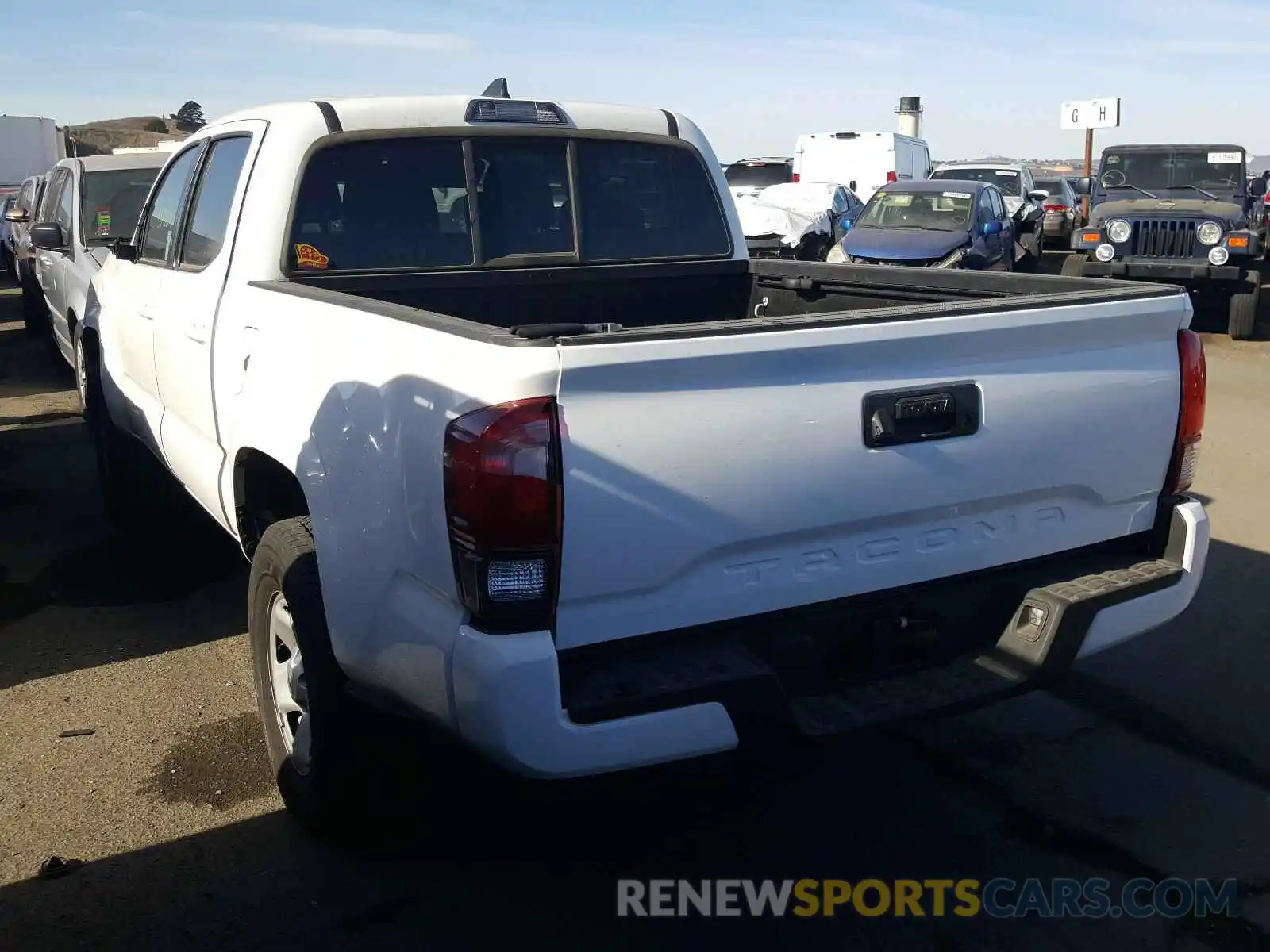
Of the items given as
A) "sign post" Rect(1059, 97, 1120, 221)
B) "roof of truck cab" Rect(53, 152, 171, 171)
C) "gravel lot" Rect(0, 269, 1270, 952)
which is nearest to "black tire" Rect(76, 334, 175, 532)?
"gravel lot" Rect(0, 269, 1270, 952)

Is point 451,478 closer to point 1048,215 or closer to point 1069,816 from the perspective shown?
point 1069,816

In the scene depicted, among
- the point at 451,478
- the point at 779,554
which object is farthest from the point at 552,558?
the point at 779,554

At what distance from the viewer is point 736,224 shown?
5.14 m

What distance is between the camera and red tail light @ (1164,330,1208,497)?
3352 mm

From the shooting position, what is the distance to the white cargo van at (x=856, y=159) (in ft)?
84.9

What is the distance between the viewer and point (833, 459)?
2.84 meters

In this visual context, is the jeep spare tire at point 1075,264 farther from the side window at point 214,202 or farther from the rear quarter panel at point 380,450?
the rear quarter panel at point 380,450

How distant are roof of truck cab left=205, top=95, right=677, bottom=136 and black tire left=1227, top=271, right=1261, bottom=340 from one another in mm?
11351

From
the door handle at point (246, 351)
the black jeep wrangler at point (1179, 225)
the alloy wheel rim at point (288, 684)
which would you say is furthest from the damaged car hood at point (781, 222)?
the alloy wheel rim at point (288, 684)

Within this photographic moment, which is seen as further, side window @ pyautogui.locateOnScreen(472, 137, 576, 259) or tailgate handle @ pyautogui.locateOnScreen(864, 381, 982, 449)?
side window @ pyautogui.locateOnScreen(472, 137, 576, 259)

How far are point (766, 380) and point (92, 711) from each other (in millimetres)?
3011

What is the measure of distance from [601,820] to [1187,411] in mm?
2022

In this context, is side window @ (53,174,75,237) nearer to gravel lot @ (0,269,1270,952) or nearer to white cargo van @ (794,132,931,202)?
gravel lot @ (0,269,1270,952)

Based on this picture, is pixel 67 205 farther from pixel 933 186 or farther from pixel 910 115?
pixel 910 115
